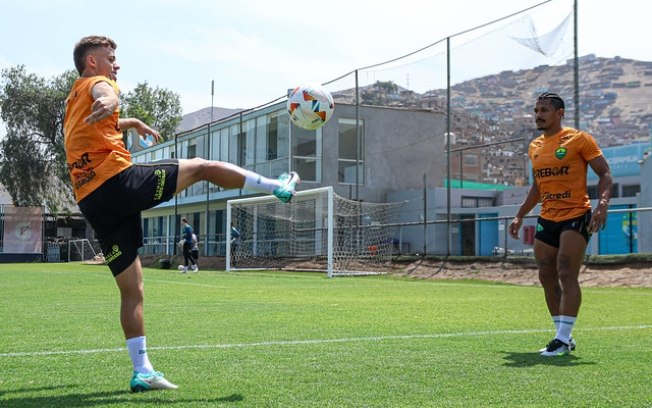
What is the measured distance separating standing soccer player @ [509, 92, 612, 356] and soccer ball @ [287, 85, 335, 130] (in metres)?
3.36

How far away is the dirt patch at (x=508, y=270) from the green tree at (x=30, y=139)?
37.0 metres

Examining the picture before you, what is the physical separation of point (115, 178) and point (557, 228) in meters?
3.55

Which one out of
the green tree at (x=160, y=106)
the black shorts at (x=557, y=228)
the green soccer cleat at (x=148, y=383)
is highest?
the green tree at (x=160, y=106)

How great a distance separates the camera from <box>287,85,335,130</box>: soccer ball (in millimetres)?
9086

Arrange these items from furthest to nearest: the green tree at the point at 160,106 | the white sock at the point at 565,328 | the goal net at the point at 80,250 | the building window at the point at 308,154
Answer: the green tree at the point at 160,106
the goal net at the point at 80,250
the building window at the point at 308,154
the white sock at the point at 565,328

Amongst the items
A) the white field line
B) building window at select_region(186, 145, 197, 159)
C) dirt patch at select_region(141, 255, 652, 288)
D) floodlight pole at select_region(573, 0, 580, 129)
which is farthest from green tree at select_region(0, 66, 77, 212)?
the white field line

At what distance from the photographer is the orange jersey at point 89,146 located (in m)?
4.27

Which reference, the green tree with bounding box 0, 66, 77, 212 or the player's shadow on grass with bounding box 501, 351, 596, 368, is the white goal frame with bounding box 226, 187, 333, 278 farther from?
the green tree with bounding box 0, 66, 77, 212

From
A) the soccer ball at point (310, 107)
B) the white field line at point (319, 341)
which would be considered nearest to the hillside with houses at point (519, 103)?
the soccer ball at point (310, 107)

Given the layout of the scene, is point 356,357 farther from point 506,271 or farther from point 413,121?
point 413,121

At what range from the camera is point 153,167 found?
434 centimetres

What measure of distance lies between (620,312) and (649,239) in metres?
11.1

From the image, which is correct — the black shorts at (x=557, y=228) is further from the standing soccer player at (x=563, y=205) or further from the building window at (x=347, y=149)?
the building window at (x=347, y=149)

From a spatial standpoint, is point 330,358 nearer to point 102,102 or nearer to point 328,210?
point 102,102
